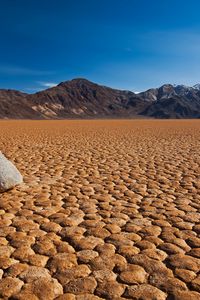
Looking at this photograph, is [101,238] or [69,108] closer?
[101,238]

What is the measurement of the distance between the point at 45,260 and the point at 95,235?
75cm

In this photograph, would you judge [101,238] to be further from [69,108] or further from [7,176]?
[69,108]

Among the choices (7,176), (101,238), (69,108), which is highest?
(7,176)

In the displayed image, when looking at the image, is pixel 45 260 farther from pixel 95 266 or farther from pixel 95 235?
pixel 95 235

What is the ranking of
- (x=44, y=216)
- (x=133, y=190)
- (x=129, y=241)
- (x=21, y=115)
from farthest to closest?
(x=21, y=115)
(x=133, y=190)
(x=44, y=216)
(x=129, y=241)

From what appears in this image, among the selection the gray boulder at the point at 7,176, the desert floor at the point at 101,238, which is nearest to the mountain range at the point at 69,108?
the gray boulder at the point at 7,176

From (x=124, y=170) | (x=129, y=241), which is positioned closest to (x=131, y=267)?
(x=129, y=241)

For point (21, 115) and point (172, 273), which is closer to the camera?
point (172, 273)

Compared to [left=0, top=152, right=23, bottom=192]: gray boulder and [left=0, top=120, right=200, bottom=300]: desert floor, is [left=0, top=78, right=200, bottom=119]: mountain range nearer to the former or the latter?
[left=0, top=152, right=23, bottom=192]: gray boulder

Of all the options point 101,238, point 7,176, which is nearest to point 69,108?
point 7,176

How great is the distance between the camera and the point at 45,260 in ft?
10.4

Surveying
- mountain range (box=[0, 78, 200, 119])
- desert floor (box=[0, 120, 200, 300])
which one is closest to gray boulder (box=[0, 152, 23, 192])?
desert floor (box=[0, 120, 200, 300])

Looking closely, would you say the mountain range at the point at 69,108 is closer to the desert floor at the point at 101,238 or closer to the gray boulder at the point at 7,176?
the gray boulder at the point at 7,176

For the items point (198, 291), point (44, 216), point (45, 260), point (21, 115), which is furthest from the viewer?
point (21, 115)
